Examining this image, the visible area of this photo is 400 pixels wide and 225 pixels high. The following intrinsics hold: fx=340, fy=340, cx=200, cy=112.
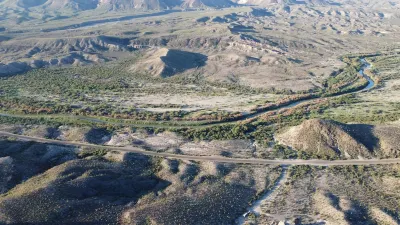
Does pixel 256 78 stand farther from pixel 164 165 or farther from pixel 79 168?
pixel 79 168

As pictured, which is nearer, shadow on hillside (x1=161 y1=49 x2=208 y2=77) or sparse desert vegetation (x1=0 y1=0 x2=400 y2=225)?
sparse desert vegetation (x1=0 y1=0 x2=400 y2=225)

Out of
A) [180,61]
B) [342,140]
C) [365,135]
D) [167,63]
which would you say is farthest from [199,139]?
[180,61]

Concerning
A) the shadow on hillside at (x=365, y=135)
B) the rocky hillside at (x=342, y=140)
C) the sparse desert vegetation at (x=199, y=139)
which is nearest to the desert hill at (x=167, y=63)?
the sparse desert vegetation at (x=199, y=139)

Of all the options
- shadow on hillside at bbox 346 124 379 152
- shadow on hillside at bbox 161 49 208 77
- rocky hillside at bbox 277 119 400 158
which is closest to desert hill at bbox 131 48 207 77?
shadow on hillside at bbox 161 49 208 77

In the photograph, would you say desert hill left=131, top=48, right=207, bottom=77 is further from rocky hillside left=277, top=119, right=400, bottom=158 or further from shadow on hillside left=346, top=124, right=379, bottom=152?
shadow on hillside left=346, top=124, right=379, bottom=152

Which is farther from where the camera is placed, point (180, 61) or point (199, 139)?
point (180, 61)

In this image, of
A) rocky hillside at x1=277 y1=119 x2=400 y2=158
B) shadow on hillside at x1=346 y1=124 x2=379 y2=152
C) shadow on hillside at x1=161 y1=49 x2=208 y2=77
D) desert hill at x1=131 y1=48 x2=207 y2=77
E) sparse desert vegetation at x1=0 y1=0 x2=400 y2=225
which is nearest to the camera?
sparse desert vegetation at x1=0 y1=0 x2=400 y2=225

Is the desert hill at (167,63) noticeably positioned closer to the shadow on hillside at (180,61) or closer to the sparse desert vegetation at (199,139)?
the shadow on hillside at (180,61)

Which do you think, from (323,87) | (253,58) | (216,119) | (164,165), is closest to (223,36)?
(253,58)

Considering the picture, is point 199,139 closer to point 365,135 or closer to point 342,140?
point 342,140
